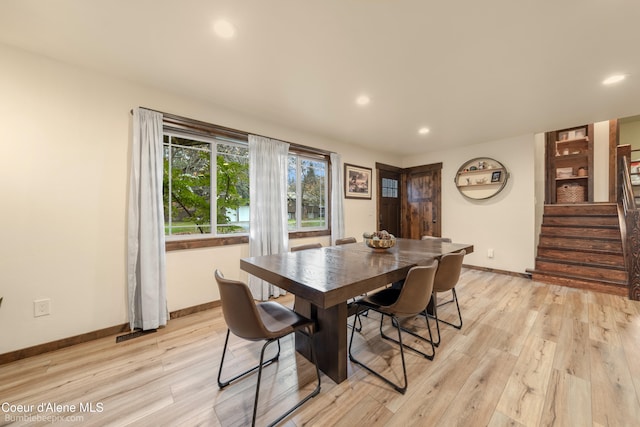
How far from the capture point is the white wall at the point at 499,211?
13.2 feet

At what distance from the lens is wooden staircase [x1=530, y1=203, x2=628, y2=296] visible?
3358 millimetres

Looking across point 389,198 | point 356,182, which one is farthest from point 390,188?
point 356,182

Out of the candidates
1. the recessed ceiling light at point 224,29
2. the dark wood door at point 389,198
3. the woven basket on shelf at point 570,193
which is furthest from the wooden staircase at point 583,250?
the recessed ceiling light at point 224,29

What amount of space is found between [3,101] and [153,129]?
947 millimetres

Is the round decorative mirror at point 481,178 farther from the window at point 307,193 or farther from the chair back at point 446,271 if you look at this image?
the chair back at point 446,271

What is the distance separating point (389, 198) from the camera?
5449 mm

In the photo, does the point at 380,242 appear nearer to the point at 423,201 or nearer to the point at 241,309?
the point at 241,309

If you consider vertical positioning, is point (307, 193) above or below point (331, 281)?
above

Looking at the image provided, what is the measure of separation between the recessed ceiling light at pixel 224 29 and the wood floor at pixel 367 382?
243 cm

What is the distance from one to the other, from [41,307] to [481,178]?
6064 mm

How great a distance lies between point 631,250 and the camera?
9.92 feet

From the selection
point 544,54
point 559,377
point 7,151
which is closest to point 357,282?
point 559,377

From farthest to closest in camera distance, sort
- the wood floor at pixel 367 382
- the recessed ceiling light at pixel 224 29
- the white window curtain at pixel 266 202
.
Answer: the white window curtain at pixel 266 202 → the recessed ceiling light at pixel 224 29 → the wood floor at pixel 367 382

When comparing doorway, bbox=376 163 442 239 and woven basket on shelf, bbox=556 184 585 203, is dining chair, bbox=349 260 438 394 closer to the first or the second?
doorway, bbox=376 163 442 239
